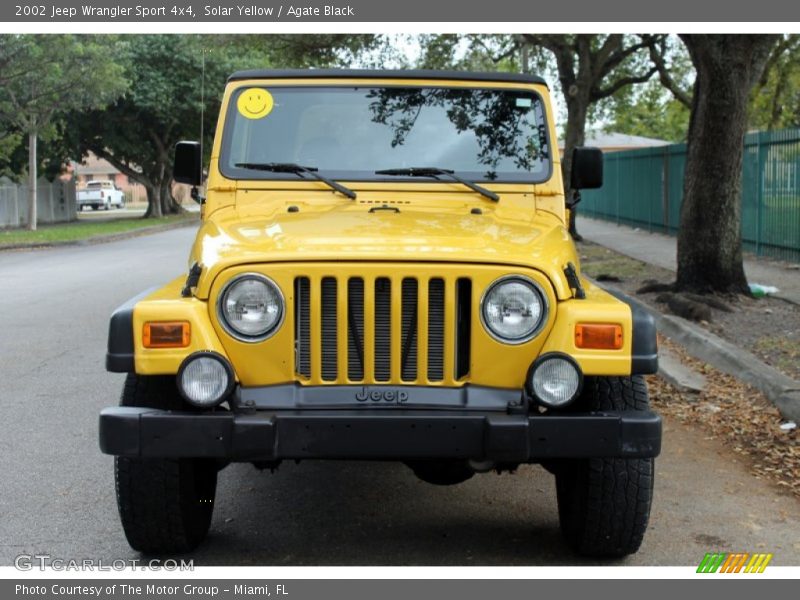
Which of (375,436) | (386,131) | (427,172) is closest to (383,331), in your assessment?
(375,436)

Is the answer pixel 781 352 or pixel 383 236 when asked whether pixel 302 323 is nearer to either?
pixel 383 236

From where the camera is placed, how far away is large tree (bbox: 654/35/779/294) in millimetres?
11477

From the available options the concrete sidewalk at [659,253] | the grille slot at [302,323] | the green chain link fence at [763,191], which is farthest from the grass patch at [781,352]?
the green chain link fence at [763,191]

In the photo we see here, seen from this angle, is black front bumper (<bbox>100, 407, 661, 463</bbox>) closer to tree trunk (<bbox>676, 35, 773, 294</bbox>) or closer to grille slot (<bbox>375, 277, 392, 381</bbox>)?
grille slot (<bbox>375, 277, 392, 381</bbox>)

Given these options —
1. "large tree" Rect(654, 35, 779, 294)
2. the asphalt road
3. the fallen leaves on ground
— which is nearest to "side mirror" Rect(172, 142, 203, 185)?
the asphalt road

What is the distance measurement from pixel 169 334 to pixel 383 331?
0.77m

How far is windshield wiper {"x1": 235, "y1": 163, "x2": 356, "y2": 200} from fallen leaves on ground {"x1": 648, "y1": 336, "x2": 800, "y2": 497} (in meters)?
2.63

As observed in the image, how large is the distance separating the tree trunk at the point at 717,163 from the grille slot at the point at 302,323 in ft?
28.2

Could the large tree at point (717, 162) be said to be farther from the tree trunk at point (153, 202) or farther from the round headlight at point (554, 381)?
the tree trunk at point (153, 202)

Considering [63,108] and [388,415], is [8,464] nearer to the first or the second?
[388,415]

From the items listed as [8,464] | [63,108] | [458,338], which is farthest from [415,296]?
[63,108]

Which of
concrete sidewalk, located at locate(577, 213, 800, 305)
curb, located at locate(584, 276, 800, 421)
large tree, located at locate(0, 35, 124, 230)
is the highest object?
large tree, located at locate(0, 35, 124, 230)

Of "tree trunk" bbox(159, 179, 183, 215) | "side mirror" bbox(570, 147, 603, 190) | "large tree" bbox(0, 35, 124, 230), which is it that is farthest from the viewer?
"tree trunk" bbox(159, 179, 183, 215)

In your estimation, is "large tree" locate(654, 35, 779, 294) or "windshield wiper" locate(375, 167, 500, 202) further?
"large tree" locate(654, 35, 779, 294)
